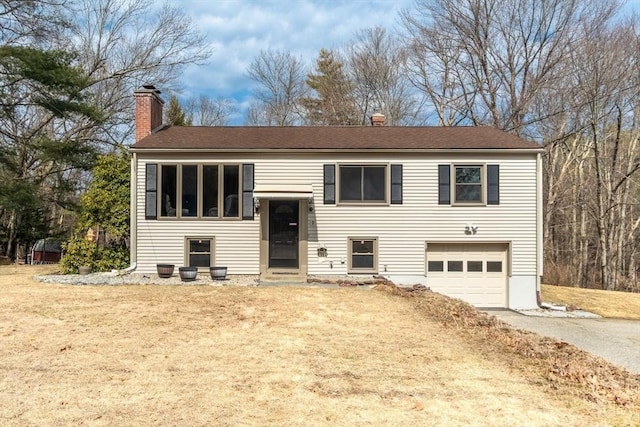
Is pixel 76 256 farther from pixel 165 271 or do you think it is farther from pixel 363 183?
pixel 363 183

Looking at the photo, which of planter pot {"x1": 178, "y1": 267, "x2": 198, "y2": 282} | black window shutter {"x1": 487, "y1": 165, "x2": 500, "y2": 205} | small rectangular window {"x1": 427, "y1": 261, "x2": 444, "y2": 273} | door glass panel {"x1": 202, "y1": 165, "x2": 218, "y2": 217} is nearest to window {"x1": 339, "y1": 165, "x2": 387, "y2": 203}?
small rectangular window {"x1": 427, "y1": 261, "x2": 444, "y2": 273}

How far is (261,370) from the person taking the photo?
5.31 metres

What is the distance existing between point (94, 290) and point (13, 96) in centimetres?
1352

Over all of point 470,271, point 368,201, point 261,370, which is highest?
point 368,201

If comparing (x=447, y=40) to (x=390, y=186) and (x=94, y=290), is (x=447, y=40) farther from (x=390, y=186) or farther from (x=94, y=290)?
(x=94, y=290)

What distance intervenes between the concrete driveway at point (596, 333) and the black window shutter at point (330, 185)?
19.3ft

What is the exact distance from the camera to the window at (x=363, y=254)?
1315 centimetres

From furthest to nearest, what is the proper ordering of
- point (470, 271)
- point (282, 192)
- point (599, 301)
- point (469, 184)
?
point (599, 301) < point (470, 271) < point (469, 184) < point (282, 192)

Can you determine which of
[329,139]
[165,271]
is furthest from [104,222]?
[329,139]

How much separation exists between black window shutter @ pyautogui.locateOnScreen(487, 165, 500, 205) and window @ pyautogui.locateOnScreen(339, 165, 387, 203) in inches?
122

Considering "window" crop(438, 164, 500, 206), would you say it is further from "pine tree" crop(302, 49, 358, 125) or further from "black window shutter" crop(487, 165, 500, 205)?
"pine tree" crop(302, 49, 358, 125)

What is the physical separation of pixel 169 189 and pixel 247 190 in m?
2.33

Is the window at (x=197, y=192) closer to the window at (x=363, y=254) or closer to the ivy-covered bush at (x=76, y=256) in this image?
the ivy-covered bush at (x=76, y=256)

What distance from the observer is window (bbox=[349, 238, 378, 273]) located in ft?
43.1
